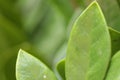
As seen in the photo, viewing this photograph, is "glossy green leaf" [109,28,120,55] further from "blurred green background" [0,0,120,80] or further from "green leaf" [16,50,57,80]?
"blurred green background" [0,0,120,80]

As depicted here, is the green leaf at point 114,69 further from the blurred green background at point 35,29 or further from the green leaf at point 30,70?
the blurred green background at point 35,29

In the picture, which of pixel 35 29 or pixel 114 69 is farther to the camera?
pixel 35 29

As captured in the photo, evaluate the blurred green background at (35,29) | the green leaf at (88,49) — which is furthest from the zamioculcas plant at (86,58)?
Answer: the blurred green background at (35,29)

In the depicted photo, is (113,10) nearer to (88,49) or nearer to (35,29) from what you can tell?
(88,49)

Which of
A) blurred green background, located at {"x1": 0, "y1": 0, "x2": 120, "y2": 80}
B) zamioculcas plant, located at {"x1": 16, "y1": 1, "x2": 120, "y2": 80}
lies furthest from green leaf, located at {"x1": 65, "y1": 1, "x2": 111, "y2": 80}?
blurred green background, located at {"x1": 0, "y1": 0, "x2": 120, "y2": 80}

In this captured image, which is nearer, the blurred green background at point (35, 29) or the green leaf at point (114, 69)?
the green leaf at point (114, 69)

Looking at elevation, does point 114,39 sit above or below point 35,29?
above

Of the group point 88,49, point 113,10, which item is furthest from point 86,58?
point 113,10
